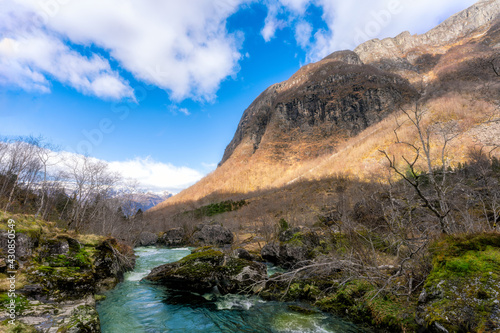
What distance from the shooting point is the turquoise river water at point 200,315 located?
6711mm

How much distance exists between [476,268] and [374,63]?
24018 centimetres

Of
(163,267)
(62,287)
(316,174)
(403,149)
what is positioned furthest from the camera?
(316,174)

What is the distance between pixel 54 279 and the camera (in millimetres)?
7188

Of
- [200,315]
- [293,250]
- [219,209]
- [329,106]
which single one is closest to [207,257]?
[200,315]

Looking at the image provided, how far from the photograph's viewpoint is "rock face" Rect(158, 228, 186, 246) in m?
33.3

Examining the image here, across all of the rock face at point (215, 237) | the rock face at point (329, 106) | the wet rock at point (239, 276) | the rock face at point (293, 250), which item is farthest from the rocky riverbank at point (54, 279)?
the rock face at point (329, 106)

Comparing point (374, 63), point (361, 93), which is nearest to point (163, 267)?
point (361, 93)

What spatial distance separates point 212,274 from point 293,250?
6154mm

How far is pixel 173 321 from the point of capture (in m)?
7.32

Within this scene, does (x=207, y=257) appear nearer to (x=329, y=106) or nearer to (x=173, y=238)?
(x=173, y=238)

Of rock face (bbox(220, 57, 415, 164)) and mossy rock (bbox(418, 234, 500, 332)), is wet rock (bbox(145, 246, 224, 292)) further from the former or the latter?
rock face (bbox(220, 57, 415, 164))

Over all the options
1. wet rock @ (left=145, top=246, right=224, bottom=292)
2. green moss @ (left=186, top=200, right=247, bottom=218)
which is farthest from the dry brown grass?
wet rock @ (left=145, top=246, right=224, bottom=292)

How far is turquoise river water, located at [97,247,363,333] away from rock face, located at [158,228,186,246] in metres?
24.8

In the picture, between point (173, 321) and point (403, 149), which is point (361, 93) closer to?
point (403, 149)
